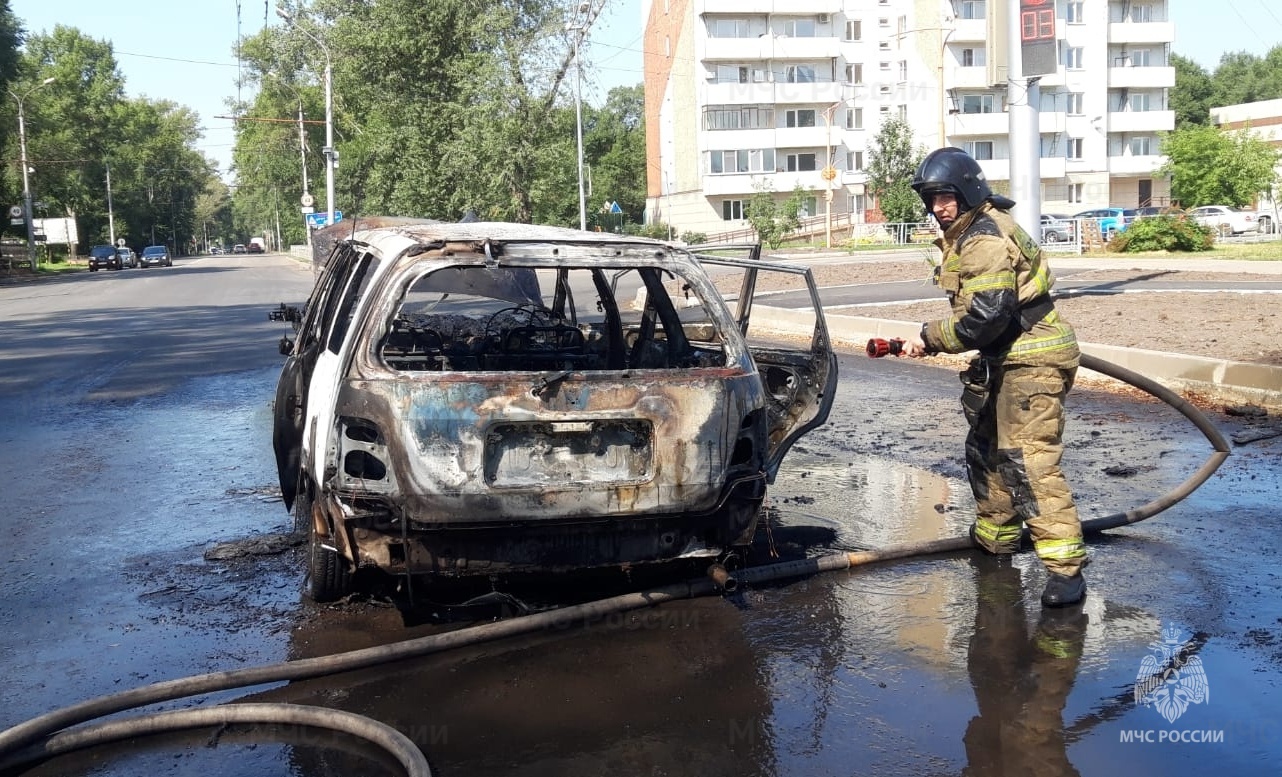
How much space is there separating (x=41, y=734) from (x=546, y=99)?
134 ft

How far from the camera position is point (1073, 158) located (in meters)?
69.1

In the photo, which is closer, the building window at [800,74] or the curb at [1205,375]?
the curb at [1205,375]

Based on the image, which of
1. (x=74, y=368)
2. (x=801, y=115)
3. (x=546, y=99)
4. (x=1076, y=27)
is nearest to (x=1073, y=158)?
(x=1076, y=27)

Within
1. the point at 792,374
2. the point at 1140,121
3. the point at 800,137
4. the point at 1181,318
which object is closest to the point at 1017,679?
the point at 792,374

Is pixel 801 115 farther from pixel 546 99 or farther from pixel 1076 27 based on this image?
pixel 546 99

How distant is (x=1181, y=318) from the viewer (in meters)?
14.4

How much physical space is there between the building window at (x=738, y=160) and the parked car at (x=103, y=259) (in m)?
33.1

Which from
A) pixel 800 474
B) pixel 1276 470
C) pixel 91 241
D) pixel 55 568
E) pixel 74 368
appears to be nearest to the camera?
pixel 55 568

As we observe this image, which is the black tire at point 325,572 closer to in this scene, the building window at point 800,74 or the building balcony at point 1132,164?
the building window at point 800,74

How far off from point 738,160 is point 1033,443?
64.2m

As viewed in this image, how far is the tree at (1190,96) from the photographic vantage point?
93375mm

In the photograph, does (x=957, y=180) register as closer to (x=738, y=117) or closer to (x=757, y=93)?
(x=738, y=117)

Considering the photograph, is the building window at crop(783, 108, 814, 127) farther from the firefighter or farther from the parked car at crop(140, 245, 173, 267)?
the firefighter

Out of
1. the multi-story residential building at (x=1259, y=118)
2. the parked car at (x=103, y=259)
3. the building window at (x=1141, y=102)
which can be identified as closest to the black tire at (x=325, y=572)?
the parked car at (x=103, y=259)
